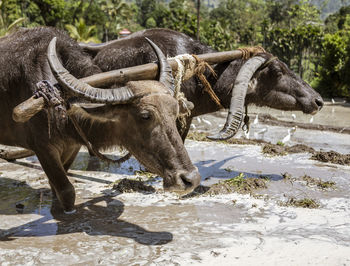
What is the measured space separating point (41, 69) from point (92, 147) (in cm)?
101

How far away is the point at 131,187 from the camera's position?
203 inches

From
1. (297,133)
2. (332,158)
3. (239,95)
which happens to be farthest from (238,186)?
(297,133)

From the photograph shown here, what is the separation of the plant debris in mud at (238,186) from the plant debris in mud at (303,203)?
59 cm

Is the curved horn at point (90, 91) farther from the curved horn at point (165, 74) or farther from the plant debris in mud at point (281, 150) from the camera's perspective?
the plant debris in mud at point (281, 150)

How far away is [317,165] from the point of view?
6.22 meters

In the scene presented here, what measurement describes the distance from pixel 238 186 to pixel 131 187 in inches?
58.4

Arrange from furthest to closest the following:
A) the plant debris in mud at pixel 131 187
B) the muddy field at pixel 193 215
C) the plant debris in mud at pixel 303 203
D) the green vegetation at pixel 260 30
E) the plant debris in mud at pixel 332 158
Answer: the green vegetation at pixel 260 30 → the plant debris in mud at pixel 332 158 → the plant debris in mud at pixel 131 187 → the plant debris in mud at pixel 303 203 → the muddy field at pixel 193 215

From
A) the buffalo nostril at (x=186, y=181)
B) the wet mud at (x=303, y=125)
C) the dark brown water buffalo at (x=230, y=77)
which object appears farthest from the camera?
the wet mud at (x=303, y=125)

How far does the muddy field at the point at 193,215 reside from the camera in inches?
126

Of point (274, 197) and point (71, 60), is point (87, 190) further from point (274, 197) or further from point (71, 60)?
point (274, 197)

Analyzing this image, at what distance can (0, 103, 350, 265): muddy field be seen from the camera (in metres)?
3.21

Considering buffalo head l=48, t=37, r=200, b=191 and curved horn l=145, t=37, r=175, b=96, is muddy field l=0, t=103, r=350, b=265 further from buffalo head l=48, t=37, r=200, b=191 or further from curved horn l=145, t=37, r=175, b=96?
curved horn l=145, t=37, r=175, b=96

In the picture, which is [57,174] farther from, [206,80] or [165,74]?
[206,80]

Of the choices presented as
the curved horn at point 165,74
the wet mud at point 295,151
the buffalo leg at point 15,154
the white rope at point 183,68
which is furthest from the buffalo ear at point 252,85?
the buffalo leg at point 15,154
